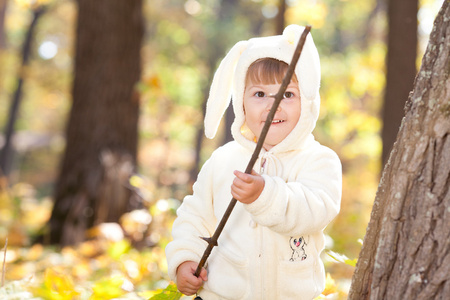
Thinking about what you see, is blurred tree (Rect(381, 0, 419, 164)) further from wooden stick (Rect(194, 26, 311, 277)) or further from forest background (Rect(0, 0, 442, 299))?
wooden stick (Rect(194, 26, 311, 277))

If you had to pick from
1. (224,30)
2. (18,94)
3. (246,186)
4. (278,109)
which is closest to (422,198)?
(246,186)

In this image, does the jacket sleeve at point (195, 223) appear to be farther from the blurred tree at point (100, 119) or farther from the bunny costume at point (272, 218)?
the blurred tree at point (100, 119)

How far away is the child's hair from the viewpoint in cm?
200

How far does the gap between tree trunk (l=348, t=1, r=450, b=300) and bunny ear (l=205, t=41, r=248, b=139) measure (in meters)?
0.80

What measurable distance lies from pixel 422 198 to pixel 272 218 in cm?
50

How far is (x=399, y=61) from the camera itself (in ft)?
17.5

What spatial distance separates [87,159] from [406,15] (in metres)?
3.78

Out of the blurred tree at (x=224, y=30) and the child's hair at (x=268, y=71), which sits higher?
the blurred tree at (x=224, y=30)

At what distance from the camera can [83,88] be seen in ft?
20.0

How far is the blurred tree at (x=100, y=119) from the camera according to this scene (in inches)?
226

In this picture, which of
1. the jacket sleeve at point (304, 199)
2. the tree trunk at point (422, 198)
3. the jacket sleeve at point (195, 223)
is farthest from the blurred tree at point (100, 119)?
the tree trunk at point (422, 198)

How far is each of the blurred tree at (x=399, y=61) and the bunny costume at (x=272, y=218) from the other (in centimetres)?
356

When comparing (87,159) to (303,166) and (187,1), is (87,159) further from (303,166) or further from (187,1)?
(187,1)

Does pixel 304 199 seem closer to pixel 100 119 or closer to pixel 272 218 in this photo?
pixel 272 218
